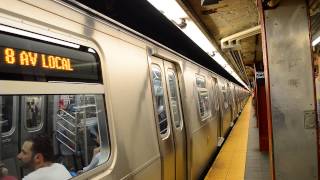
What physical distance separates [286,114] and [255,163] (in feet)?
13.6

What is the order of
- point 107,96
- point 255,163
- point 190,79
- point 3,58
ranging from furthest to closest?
point 255,163
point 190,79
point 107,96
point 3,58

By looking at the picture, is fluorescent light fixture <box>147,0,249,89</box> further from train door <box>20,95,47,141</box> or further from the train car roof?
train door <box>20,95,47,141</box>

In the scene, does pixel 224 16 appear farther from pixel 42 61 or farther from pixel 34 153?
pixel 34 153

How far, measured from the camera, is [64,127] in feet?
8.14

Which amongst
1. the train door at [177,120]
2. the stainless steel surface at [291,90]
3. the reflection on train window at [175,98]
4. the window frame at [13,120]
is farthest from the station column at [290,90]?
the window frame at [13,120]

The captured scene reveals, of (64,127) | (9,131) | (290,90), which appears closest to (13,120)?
(9,131)

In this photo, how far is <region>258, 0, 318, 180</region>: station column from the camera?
12.2ft

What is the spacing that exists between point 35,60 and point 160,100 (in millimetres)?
2466

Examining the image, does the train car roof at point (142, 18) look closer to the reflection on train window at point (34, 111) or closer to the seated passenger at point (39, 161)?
the reflection on train window at point (34, 111)

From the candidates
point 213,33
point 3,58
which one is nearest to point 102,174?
point 3,58

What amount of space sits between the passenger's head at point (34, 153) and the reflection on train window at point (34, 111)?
20 cm

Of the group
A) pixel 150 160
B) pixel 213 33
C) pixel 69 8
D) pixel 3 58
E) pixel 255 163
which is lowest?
pixel 255 163

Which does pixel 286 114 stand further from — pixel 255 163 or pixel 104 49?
pixel 255 163

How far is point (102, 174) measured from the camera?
2.58m
